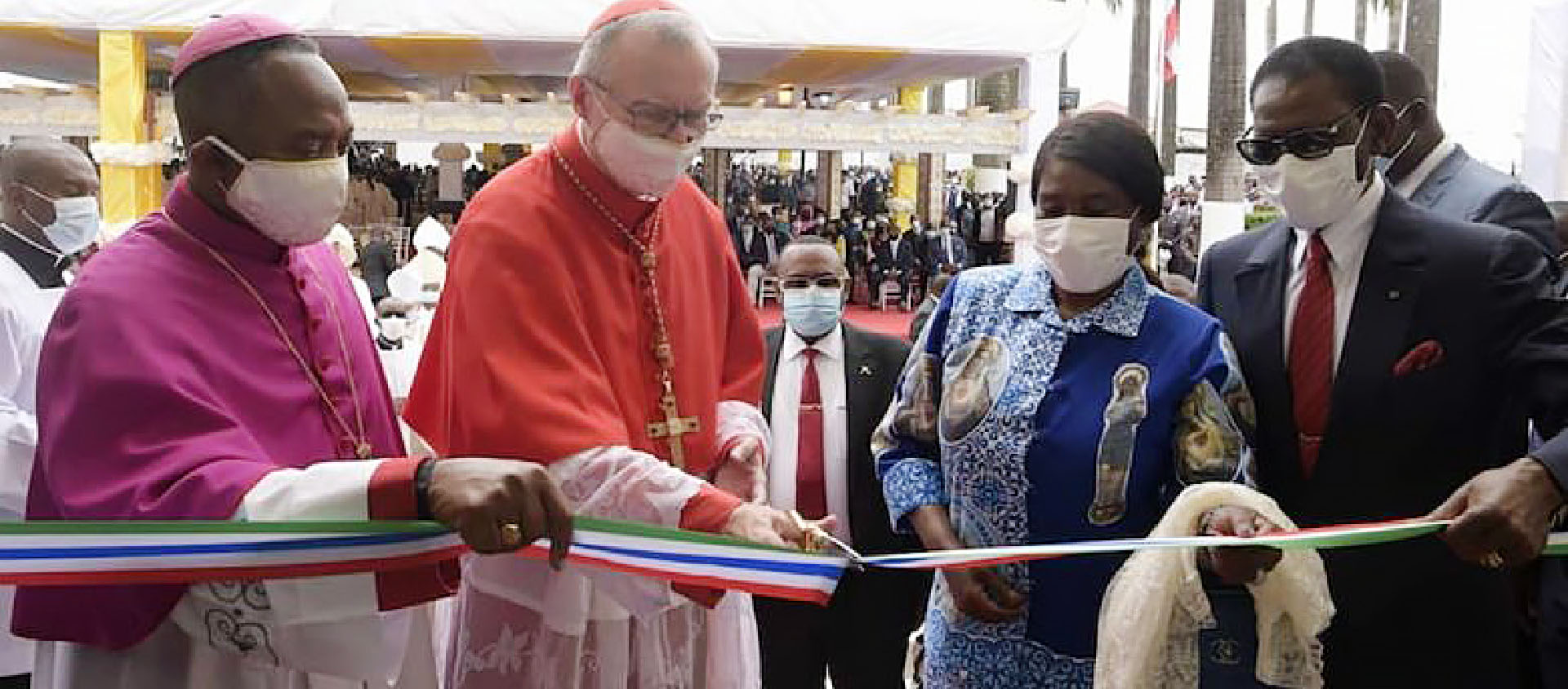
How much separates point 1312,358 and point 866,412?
208 centimetres

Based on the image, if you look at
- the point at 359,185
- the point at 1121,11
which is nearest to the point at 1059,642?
the point at 359,185

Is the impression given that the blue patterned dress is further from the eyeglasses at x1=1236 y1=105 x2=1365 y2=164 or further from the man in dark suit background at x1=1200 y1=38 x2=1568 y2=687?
the eyeglasses at x1=1236 y1=105 x2=1365 y2=164

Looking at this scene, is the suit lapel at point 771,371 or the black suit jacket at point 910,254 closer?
the suit lapel at point 771,371

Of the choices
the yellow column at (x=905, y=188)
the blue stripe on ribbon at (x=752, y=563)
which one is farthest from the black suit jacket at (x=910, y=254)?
the blue stripe on ribbon at (x=752, y=563)

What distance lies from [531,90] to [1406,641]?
1924 centimetres

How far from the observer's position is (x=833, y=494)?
191 inches

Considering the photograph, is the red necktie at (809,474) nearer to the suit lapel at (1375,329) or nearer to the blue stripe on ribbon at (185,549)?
the suit lapel at (1375,329)

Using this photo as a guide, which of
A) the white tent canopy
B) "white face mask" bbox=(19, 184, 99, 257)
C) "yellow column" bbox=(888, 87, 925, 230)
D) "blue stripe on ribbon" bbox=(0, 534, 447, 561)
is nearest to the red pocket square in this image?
"blue stripe on ribbon" bbox=(0, 534, 447, 561)

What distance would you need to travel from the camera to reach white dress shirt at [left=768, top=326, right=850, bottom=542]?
15.9ft

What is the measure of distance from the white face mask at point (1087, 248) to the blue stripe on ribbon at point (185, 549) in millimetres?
1371

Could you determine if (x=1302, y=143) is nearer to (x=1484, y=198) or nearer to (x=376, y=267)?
(x=1484, y=198)

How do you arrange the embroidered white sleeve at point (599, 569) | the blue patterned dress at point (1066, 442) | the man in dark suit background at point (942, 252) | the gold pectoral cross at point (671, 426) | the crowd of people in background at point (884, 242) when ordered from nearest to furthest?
the embroidered white sleeve at point (599, 569), the blue patterned dress at point (1066, 442), the gold pectoral cross at point (671, 426), the man in dark suit background at point (942, 252), the crowd of people in background at point (884, 242)

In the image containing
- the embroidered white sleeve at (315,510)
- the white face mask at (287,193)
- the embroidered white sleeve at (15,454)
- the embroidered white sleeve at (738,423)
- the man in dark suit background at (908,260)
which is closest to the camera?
the embroidered white sleeve at (315,510)

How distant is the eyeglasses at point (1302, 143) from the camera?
116 inches
